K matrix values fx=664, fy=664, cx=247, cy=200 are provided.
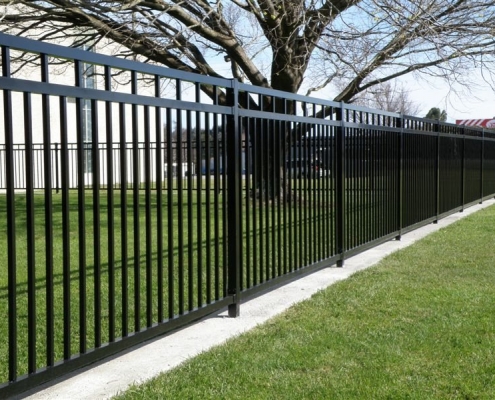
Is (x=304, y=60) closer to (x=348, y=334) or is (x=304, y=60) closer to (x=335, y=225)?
(x=335, y=225)

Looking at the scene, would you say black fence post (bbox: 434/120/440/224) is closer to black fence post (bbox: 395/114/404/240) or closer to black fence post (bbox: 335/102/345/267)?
black fence post (bbox: 395/114/404/240)

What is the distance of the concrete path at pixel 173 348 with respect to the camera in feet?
12.6

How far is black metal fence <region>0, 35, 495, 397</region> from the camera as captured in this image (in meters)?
3.63

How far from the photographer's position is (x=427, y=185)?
11.9m

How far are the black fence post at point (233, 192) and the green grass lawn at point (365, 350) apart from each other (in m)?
0.51

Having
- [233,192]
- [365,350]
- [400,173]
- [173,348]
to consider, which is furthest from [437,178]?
[173,348]

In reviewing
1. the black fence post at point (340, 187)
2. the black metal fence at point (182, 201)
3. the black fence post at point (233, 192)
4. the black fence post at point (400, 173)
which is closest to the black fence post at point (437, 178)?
the black metal fence at point (182, 201)

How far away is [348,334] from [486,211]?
11212 millimetres

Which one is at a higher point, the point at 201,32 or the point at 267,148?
the point at 201,32

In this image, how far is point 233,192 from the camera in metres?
5.48

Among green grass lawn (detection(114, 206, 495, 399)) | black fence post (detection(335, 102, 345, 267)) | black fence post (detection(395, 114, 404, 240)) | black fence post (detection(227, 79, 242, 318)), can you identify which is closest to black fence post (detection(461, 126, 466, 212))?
black fence post (detection(395, 114, 404, 240))

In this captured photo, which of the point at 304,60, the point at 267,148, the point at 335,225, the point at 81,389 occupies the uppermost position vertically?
the point at 304,60

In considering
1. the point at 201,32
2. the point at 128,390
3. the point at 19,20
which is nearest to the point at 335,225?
the point at 128,390

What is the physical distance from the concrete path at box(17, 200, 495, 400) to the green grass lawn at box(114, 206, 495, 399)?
6.3 inches
